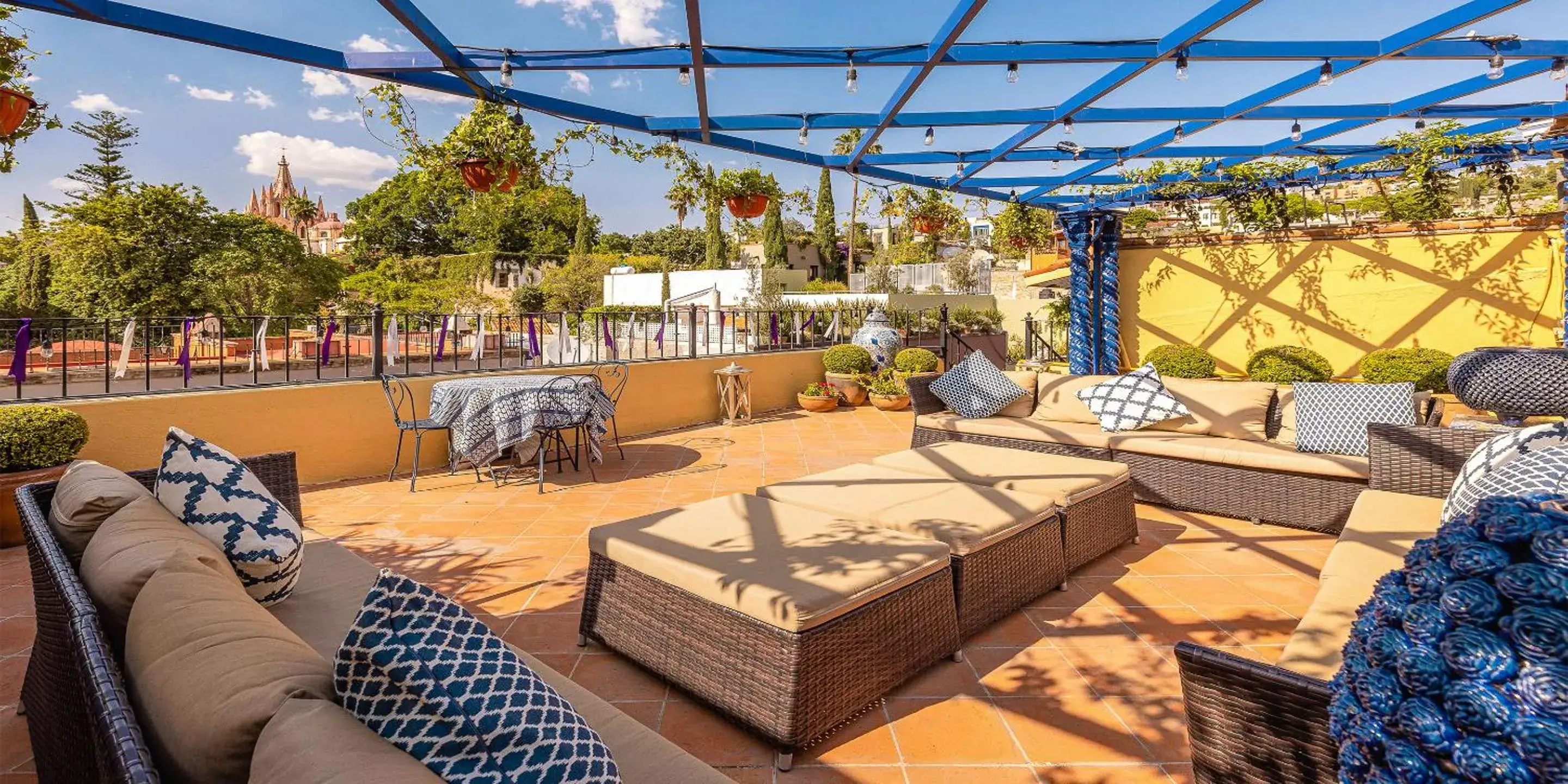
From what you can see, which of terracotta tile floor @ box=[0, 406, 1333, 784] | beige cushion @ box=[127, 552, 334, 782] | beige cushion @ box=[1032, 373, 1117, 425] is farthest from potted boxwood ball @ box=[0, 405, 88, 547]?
beige cushion @ box=[1032, 373, 1117, 425]

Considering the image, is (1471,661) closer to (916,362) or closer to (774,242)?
(916,362)

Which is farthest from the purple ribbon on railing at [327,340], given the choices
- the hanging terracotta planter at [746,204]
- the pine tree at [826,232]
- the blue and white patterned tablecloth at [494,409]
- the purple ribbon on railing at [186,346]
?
the pine tree at [826,232]

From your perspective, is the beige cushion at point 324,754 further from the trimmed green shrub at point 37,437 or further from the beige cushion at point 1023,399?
the beige cushion at point 1023,399

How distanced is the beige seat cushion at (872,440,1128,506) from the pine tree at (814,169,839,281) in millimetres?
29631

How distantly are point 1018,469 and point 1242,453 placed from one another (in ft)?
4.82

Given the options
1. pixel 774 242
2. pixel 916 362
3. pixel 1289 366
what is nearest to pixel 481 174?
pixel 916 362

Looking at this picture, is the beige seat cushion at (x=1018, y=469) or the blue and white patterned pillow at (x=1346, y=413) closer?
the beige seat cushion at (x=1018, y=469)

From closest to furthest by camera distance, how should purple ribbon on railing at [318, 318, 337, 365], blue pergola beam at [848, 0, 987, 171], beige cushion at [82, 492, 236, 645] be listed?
beige cushion at [82, 492, 236, 645] < blue pergola beam at [848, 0, 987, 171] < purple ribbon on railing at [318, 318, 337, 365]

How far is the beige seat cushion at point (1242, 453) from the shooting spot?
391 centimetres

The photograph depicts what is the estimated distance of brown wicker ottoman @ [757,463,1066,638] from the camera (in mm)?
2707

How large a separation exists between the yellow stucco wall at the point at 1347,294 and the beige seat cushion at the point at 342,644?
9743 mm

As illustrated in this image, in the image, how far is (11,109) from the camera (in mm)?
2727

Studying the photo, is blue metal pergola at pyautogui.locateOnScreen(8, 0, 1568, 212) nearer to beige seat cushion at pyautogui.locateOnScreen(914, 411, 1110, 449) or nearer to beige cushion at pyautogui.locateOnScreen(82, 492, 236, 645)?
beige cushion at pyautogui.locateOnScreen(82, 492, 236, 645)

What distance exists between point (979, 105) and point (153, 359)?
938cm
